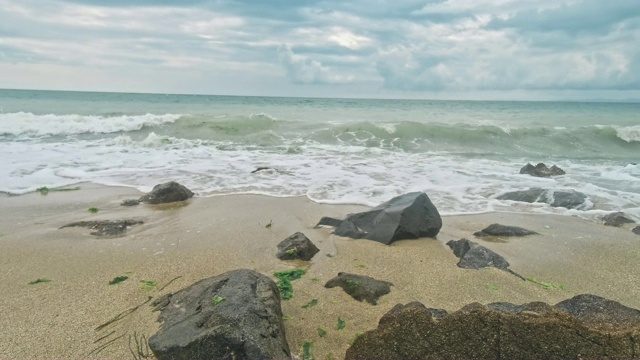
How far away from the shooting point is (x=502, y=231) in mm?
5820

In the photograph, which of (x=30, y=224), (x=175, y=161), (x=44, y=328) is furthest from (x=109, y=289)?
(x=175, y=161)

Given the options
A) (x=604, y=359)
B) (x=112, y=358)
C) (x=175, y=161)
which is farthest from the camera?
(x=175, y=161)

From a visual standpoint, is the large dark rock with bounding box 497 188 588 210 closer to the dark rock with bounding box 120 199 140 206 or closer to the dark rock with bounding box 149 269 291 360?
the dark rock with bounding box 149 269 291 360

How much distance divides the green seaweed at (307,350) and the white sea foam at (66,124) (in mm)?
19795

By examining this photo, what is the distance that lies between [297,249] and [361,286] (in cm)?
112

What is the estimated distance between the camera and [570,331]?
2.20 metres

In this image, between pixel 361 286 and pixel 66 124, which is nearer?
pixel 361 286

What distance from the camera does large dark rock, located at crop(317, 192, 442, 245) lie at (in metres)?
5.40

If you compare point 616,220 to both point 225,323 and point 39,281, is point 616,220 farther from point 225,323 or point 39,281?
point 39,281

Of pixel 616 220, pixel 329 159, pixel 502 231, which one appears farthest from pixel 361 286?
pixel 329 159

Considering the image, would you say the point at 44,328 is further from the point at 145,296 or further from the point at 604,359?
the point at 604,359

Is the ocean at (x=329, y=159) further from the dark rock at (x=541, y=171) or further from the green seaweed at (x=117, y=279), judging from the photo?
→ the green seaweed at (x=117, y=279)

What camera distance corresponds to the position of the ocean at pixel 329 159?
832 cm

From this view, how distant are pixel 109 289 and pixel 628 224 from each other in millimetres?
6612
